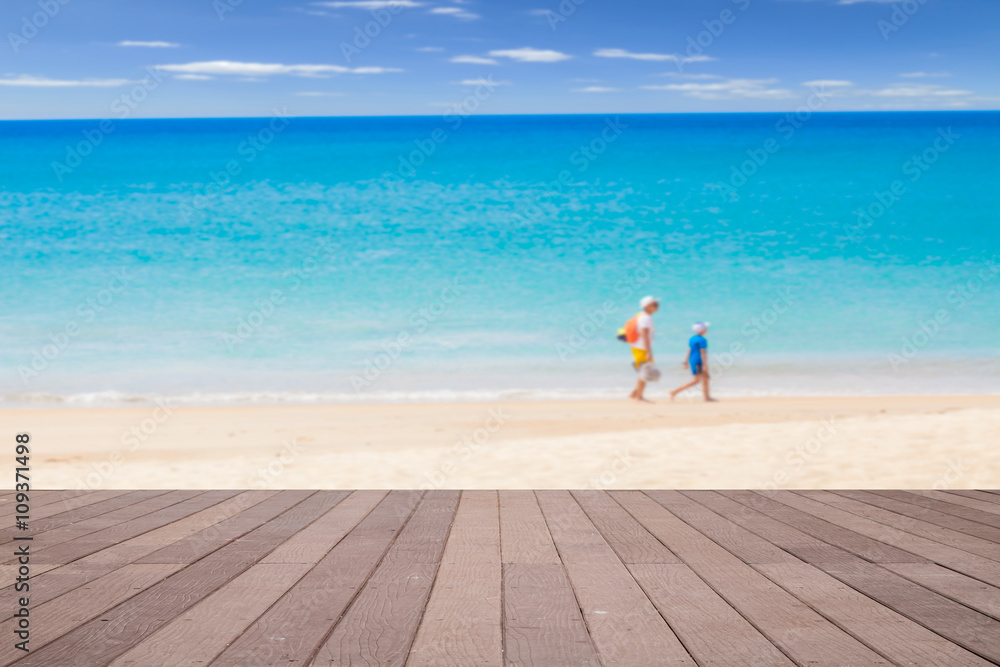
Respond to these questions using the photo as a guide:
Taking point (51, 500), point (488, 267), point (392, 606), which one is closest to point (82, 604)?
point (392, 606)

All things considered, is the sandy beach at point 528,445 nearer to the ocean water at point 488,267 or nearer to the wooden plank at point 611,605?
the ocean water at point 488,267

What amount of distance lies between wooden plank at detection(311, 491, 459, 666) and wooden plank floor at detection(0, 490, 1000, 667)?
0.4 inches

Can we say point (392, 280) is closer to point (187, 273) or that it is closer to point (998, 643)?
point (187, 273)

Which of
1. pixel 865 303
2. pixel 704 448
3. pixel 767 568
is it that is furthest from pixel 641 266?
pixel 767 568

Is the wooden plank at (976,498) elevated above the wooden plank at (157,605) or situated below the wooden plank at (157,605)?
above

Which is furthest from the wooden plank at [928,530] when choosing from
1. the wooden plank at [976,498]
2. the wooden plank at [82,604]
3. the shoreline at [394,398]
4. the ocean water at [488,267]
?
the ocean water at [488,267]

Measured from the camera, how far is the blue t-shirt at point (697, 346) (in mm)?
11320

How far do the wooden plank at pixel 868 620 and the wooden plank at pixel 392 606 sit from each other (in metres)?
1.21

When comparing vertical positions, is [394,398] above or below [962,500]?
above

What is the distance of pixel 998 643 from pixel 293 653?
72.9 inches

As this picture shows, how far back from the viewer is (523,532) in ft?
11.4

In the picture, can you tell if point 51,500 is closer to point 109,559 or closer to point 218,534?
point 218,534

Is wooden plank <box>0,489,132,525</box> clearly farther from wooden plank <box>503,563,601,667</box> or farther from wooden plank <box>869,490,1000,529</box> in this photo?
wooden plank <box>869,490,1000,529</box>

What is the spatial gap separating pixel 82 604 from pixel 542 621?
140 centimetres
